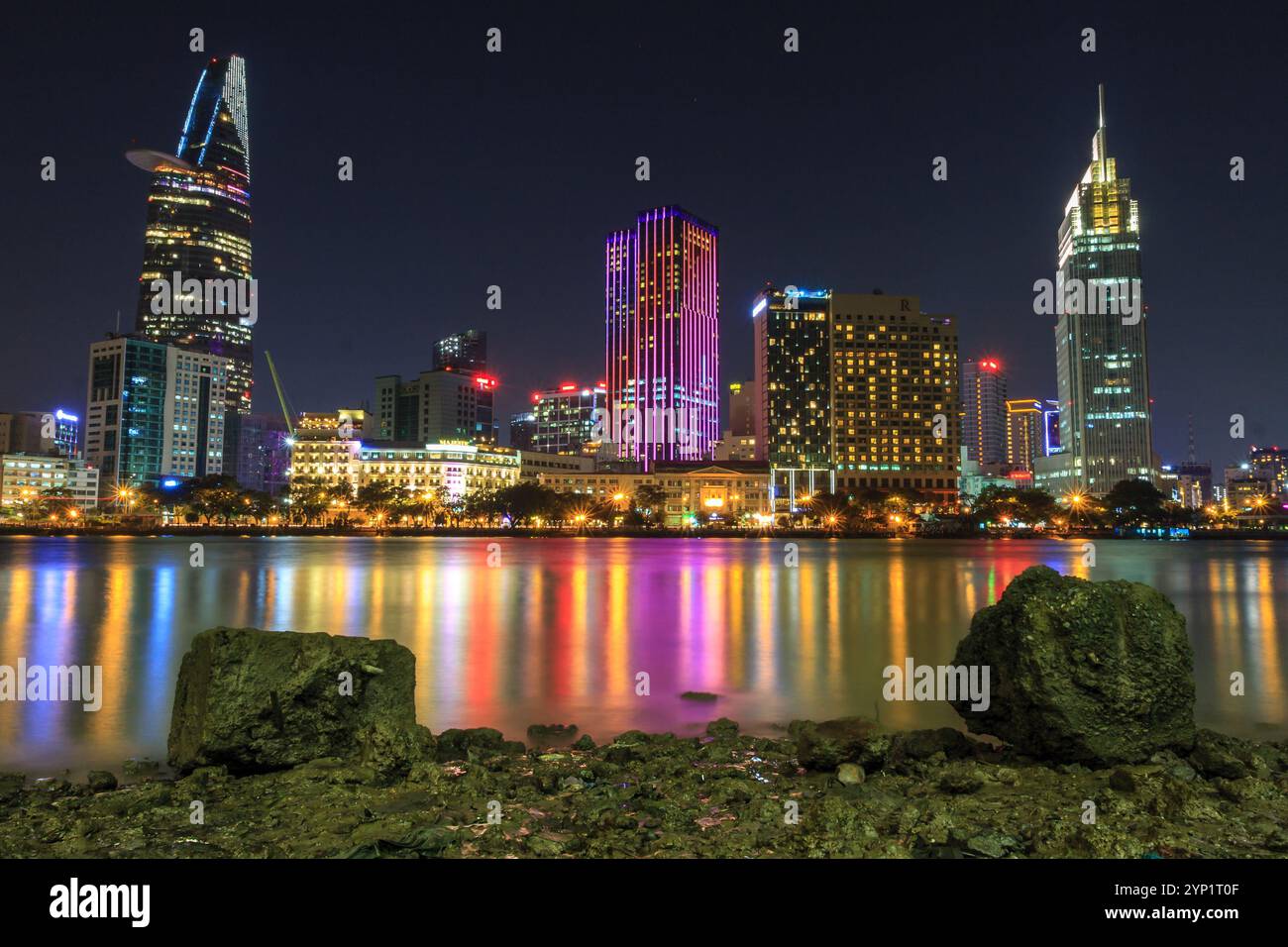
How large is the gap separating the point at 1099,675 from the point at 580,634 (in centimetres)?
1972

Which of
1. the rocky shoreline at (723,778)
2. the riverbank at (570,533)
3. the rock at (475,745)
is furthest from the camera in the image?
the riverbank at (570,533)

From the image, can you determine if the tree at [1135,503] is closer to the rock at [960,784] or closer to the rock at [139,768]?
the rock at [960,784]

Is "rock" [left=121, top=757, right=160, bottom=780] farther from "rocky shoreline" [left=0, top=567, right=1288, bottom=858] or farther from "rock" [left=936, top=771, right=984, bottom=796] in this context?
"rock" [left=936, top=771, right=984, bottom=796]

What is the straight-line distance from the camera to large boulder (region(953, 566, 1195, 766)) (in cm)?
1019

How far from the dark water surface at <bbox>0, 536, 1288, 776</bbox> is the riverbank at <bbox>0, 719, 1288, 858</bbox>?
12.9ft

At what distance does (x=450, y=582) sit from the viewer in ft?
166

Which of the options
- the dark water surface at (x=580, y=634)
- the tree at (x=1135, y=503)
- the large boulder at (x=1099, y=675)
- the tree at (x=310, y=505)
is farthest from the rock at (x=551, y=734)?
the tree at (x=1135, y=503)

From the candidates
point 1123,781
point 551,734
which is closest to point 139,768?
point 551,734

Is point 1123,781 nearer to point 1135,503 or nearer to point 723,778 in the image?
point 723,778

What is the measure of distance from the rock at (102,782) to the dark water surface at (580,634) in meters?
1.61

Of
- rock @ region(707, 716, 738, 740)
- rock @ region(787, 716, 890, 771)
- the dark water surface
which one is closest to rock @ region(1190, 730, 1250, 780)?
rock @ region(787, 716, 890, 771)

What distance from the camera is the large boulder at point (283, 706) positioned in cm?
990
